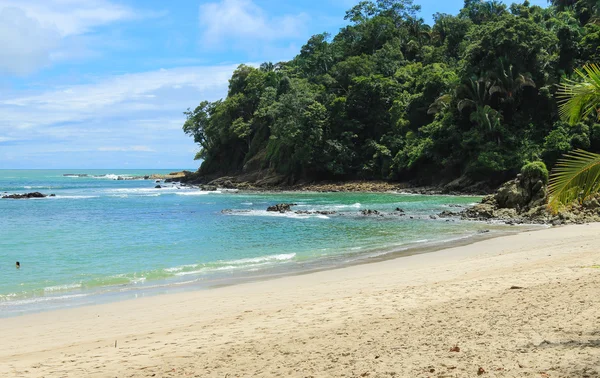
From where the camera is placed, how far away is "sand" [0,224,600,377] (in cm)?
570

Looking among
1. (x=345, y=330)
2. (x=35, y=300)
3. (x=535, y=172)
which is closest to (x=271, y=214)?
(x=535, y=172)

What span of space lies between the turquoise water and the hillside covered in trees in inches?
615

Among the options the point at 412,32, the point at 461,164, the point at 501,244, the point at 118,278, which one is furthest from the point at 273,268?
the point at 412,32

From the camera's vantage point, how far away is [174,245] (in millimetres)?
20797

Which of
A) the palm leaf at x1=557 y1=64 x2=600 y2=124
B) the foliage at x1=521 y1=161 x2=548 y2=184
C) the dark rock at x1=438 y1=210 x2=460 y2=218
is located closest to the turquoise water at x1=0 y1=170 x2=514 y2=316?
the dark rock at x1=438 y1=210 x2=460 y2=218

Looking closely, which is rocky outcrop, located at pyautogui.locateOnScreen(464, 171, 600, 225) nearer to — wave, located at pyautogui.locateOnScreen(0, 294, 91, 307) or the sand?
the sand

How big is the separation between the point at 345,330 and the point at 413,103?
51.7 metres

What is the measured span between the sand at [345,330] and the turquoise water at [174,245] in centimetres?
254

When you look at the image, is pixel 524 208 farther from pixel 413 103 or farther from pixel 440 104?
pixel 413 103

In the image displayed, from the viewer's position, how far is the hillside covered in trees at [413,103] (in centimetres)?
4656

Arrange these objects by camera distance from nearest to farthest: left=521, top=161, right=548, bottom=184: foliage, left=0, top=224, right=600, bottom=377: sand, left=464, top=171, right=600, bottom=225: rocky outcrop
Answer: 1. left=0, top=224, right=600, bottom=377: sand
2. left=464, top=171, right=600, bottom=225: rocky outcrop
3. left=521, top=161, right=548, bottom=184: foliage

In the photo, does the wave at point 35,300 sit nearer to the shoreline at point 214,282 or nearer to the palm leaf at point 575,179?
the shoreline at point 214,282

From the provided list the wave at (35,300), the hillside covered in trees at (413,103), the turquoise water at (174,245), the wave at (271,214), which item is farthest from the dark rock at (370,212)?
the wave at (35,300)

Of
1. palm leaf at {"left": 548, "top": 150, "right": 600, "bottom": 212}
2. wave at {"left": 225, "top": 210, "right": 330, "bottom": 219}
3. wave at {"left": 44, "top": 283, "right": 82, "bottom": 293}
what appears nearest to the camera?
palm leaf at {"left": 548, "top": 150, "right": 600, "bottom": 212}
